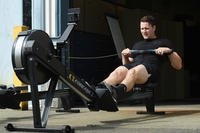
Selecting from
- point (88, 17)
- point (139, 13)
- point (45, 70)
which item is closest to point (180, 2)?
point (139, 13)

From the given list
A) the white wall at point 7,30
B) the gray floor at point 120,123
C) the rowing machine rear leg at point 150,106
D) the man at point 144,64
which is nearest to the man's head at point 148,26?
the man at point 144,64

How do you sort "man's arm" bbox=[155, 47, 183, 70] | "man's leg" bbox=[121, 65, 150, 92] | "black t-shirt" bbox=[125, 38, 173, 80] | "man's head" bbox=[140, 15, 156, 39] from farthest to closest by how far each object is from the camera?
"man's head" bbox=[140, 15, 156, 39], "black t-shirt" bbox=[125, 38, 173, 80], "man's arm" bbox=[155, 47, 183, 70], "man's leg" bbox=[121, 65, 150, 92]

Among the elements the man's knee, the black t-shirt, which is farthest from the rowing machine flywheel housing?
the black t-shirt

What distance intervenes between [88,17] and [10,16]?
2.54 meters

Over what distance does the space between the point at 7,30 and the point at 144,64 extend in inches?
133

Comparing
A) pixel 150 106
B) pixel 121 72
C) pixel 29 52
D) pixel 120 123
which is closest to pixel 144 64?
pixel 121 72

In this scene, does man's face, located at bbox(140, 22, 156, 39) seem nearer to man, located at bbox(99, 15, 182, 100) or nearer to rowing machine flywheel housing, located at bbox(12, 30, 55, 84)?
man, located at bbox(99, 15, 182, 100)

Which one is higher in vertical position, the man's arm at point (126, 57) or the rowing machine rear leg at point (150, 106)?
the man's arm at point (126, 57)

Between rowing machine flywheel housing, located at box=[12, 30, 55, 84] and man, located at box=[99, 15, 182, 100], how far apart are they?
2.94 feet

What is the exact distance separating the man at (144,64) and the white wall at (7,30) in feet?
9.16

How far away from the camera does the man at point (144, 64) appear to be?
5818 mm

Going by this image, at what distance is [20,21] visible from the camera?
28.6ft

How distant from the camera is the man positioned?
5818 millimetres

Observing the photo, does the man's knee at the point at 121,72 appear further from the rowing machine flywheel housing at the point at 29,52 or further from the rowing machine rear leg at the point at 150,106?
the rowing machine flywheel housing at the point at 29,52
